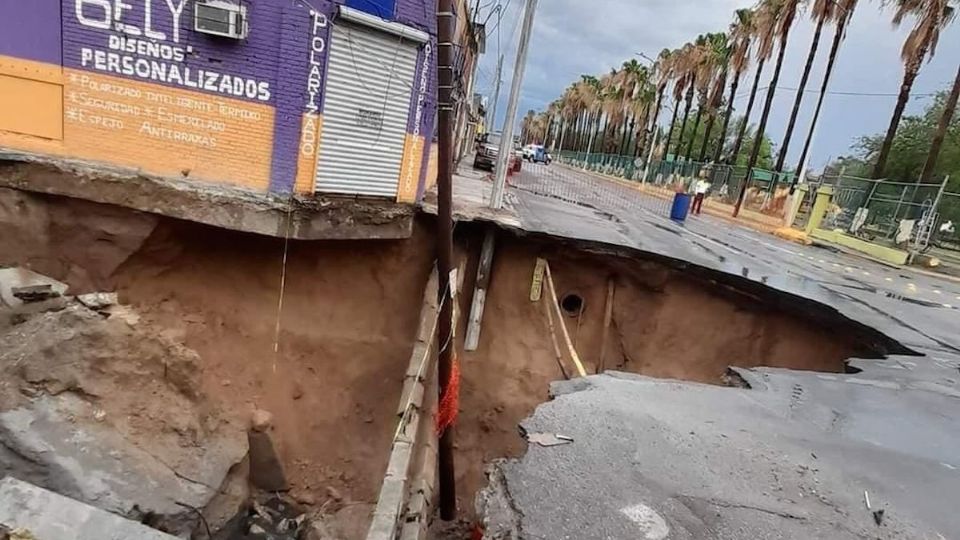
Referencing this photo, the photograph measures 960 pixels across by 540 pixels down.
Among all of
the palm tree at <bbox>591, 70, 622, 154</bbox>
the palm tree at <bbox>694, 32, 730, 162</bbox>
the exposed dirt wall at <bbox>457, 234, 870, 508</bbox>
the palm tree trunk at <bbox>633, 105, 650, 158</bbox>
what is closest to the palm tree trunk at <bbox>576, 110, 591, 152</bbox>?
the palm tree at <bbox>591, 70, 622, 154</bbox>

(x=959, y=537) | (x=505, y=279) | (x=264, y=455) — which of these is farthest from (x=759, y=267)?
(x=264, y=455)

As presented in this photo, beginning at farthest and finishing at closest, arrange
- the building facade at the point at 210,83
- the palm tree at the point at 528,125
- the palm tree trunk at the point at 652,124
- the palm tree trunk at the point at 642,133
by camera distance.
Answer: the palm tree at the point at 528,125, the palm tree trunk at the point at 642,133, the palm tree trunk at the point at 652,124, the building facade at the point at 210,83

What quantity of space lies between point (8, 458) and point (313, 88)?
5751mm

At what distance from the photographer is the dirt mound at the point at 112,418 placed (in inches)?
239

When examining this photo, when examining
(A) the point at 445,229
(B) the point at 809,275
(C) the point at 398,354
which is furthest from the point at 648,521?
(B) the point at 809,275

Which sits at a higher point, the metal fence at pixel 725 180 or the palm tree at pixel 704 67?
the palm tree at pixel 704 67

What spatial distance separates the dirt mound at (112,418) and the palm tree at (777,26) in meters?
27.7

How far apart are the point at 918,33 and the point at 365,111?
24.0m

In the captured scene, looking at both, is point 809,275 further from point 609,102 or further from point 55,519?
point 609,102

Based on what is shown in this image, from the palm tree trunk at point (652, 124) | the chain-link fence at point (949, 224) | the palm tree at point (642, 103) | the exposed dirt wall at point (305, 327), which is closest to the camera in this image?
the exposed dirt wall at point (305, 327)

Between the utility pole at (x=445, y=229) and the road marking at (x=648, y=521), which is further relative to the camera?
the utility pole at (x=445, y=229)

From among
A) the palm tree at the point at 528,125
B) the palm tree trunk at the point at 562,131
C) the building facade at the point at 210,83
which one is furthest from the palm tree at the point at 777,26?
the palm tree at the point at 528,125

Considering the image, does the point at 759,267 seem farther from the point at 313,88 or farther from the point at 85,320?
the point at 85,320

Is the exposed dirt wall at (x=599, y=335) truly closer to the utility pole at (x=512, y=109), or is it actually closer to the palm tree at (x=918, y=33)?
the utility pole at (x=512, y=109)
